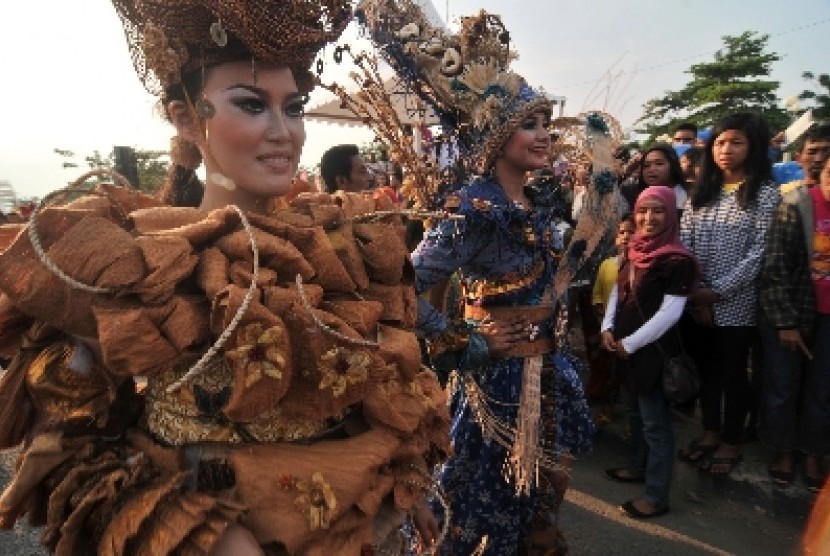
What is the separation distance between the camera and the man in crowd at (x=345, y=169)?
4520 millimetres

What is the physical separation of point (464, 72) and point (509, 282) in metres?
0.87

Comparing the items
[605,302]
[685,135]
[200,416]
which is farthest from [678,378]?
[685,135]

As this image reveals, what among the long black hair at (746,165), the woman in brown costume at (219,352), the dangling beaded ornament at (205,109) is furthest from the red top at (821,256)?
the dangling beaded ornament at (205,109)

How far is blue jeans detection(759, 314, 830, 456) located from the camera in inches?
131

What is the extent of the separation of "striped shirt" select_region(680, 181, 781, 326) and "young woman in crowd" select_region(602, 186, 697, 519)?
370 mm

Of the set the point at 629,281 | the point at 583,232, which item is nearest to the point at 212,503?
the point at 583,232

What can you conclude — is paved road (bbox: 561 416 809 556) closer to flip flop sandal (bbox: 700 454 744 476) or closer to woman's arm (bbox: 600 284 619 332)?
flip flop sandal (bbox: 700 454 744 476)

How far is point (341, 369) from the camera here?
1.18m

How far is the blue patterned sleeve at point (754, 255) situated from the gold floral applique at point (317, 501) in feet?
10.1

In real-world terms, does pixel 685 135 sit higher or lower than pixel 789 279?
higher

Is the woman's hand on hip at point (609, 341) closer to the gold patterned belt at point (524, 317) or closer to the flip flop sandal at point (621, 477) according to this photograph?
the flip flop sandal at point (621, 477)

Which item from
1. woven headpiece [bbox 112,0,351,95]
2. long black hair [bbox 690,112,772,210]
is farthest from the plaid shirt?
woven headpiece [bbox 112,0,351,95]

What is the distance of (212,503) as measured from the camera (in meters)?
1.07

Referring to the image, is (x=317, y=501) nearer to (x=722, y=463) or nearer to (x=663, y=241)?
(x=663, y=241)
